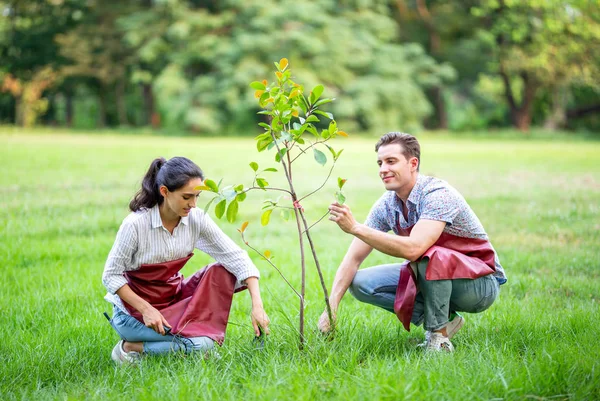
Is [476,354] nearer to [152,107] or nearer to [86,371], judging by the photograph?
[86,371]

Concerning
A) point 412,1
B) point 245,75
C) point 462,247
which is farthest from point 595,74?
point 462,247

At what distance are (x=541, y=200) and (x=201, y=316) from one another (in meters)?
7.76

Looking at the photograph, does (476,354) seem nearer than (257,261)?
Yes

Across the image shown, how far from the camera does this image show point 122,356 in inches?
146

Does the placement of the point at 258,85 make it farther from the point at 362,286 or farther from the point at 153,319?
the point at 362,286

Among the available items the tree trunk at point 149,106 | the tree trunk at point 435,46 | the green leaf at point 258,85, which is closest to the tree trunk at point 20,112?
the tree trunk at point 149,106

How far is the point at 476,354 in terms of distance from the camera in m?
3.55

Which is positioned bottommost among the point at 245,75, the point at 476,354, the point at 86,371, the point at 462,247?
the point at 86,371

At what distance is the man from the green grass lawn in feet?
0.67

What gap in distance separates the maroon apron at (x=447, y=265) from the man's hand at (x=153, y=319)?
1.39 metres

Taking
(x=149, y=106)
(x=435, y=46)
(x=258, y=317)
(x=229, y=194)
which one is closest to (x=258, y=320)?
(x=258, y=317)

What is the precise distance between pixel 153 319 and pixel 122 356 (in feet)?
1.12

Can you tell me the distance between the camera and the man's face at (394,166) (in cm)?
380

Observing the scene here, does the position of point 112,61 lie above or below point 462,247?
above
